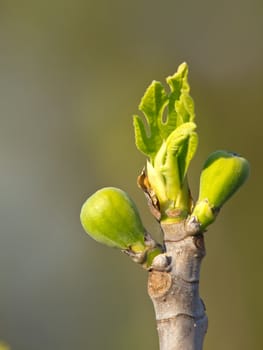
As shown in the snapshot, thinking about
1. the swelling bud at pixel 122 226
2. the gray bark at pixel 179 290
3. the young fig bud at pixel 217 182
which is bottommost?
the gray bark at pixel 179 290

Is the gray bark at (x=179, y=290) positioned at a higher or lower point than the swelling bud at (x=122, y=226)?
lower

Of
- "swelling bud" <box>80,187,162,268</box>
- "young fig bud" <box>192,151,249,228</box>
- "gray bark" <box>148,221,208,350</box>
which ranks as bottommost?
"gray bark" <box>148,221,208,350</box>

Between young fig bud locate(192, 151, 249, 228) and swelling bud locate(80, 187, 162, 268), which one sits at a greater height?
young fig bud locate(192, 151, 249, 228)

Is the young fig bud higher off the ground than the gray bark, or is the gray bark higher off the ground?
the young fig bud

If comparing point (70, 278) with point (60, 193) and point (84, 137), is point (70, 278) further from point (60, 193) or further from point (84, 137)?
point (84, 137)
